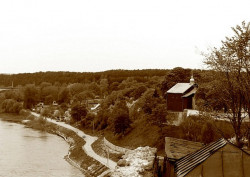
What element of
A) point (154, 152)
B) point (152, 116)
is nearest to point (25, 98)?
point (152, 116)

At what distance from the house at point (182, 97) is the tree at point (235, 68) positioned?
67.2 ft

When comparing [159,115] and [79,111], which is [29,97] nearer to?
[79,111]

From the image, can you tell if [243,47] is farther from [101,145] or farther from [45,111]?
[45,111]

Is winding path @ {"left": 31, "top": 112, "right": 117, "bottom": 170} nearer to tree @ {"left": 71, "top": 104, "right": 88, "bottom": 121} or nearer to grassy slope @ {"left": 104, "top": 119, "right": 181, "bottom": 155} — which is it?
tree @ {"left": 71, "top": 104, "right": 88, "bottom": 121}

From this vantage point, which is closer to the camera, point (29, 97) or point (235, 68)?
point (235, 68)

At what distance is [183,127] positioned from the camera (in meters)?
30.3

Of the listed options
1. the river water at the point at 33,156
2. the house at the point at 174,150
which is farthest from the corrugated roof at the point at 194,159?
the river water at the point at 33,156

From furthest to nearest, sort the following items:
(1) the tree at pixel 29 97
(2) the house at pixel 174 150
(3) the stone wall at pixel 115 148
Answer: (1) the tree at pixel 29 97 → (3) the stone wall at pixel 115 148 → (2) the house at pixel 174 150

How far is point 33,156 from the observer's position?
37.0 m

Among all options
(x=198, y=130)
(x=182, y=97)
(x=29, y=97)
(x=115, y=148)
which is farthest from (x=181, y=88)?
(x=29, y=97)

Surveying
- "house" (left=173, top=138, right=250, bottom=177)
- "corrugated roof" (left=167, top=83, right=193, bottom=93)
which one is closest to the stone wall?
"corrugated roof" (left=167, top=83, right=193, bottom=93)

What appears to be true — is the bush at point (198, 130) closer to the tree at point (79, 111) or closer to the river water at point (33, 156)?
the river water at point (33, 156)

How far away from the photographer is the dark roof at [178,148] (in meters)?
12.5

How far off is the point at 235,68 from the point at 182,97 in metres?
21.7
